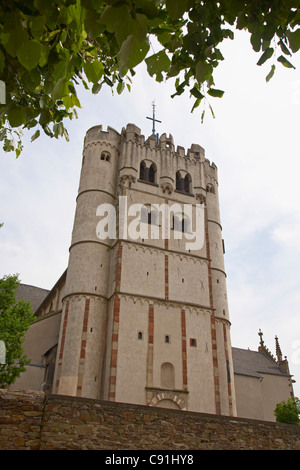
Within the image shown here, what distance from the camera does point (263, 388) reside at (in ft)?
101

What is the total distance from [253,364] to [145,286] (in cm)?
1536

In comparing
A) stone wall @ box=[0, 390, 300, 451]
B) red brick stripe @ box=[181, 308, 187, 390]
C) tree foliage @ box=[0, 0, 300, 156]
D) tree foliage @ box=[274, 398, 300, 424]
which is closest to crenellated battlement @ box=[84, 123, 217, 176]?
red brick stripe @ box=[181, 308, 187, 390]

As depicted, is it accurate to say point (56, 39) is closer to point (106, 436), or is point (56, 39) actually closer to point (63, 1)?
point (63, 1)

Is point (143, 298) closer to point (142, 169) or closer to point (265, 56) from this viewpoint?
point (142, 169)

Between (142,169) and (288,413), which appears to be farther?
(142,169)

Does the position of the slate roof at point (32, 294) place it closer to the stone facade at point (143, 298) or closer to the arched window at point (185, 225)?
the stone facade at point (143, 298)

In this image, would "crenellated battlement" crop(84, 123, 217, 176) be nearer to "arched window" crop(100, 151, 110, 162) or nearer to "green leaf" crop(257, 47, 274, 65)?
"arched window" crop(100, 151, 110, 162)

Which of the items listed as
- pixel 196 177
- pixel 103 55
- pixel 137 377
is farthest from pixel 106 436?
pixel 196 177

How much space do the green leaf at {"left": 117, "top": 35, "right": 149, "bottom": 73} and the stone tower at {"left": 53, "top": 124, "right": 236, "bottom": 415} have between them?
18.9 m

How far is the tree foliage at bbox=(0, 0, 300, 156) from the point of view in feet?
9.23

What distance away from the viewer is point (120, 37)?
2.73 m

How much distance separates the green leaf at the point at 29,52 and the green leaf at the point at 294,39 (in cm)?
201

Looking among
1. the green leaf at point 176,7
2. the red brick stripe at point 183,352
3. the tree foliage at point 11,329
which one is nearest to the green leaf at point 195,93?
the green leaf at point 176,7

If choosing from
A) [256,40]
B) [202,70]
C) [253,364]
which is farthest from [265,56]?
[253,364]
